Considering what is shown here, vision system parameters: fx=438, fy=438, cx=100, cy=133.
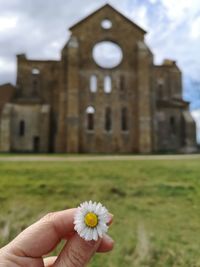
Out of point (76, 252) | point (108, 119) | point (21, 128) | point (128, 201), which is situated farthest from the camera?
point (21, 128)

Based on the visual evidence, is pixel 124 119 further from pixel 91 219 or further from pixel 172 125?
pixel 91 219

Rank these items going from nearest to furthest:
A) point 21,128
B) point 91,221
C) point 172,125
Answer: point 91,221, point 21,128, point 172,125

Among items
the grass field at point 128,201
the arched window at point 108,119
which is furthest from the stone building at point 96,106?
the grass field at point 128,201

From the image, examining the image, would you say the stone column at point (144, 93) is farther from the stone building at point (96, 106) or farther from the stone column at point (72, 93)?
the stone column at point (72, 93)

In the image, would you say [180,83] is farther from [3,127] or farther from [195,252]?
[195,252]

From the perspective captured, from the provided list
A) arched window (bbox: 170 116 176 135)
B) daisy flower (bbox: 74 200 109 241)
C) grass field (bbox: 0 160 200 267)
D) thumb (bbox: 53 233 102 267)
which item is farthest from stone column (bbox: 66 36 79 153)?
daisy flower (bbox: 74 200 109 241)

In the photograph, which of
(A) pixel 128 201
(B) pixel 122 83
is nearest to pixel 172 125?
(B) pixel 122 83

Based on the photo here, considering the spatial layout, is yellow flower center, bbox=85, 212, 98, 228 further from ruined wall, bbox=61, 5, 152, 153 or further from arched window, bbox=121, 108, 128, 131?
arched window, bbox=121, 108, 128, 131

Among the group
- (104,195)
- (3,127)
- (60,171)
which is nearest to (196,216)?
(104,195)
